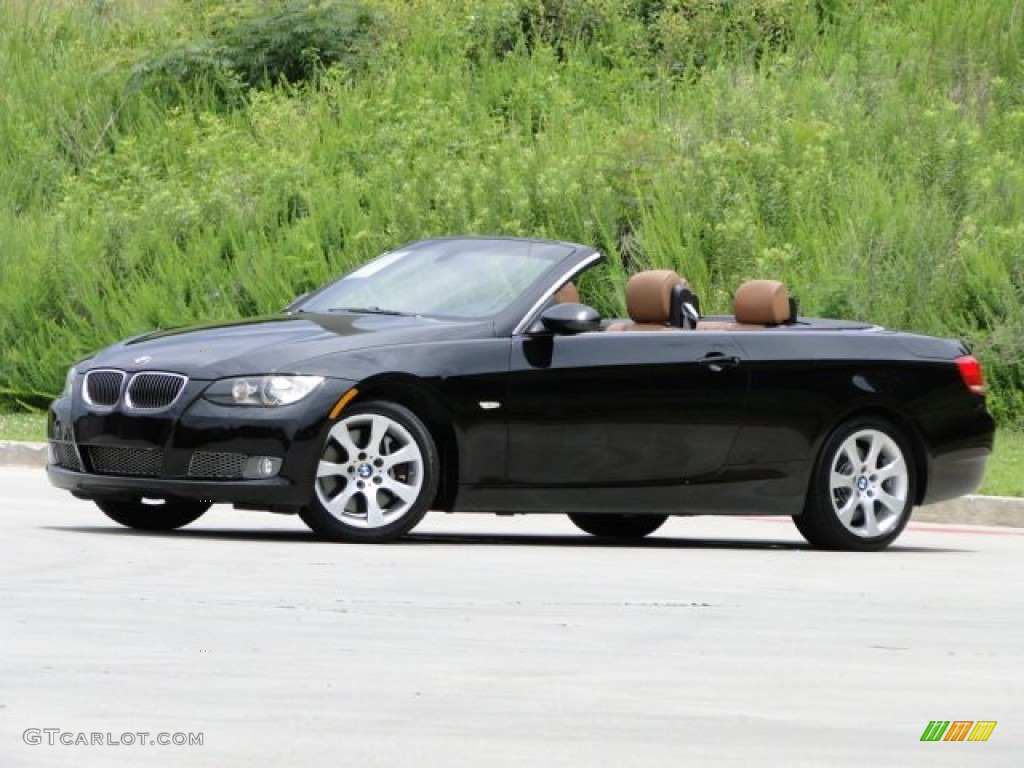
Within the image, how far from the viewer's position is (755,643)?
374 inches

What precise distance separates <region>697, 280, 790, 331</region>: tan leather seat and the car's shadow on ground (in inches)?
46.7

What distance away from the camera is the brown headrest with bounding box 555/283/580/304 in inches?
536

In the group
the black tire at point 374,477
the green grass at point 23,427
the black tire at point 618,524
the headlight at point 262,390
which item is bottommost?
the green grass at point 23,427

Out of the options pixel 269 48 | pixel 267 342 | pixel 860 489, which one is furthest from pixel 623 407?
pixel 269 48

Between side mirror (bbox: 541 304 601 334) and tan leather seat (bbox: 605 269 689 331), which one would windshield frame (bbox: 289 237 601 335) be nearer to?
side mirror (bbox: 541 304 601 334)

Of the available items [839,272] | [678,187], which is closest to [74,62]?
[678,187]

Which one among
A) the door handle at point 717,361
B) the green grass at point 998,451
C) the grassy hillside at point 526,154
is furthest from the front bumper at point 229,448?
the grassy hillside at point 526,154

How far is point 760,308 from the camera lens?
14.2 meters

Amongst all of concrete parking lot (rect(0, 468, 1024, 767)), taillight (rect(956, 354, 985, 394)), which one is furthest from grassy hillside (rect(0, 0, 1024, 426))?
concrete parking lot (rect(0, 468, 1024, 767))

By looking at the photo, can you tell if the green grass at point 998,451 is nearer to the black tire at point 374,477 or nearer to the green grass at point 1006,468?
the green grass at point 1006,468

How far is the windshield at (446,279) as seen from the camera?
13531 millimetres

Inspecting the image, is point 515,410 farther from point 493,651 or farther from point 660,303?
point 493,651

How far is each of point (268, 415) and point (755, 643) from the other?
378 centimetres

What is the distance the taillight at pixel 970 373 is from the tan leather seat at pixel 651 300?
5.26 ft
